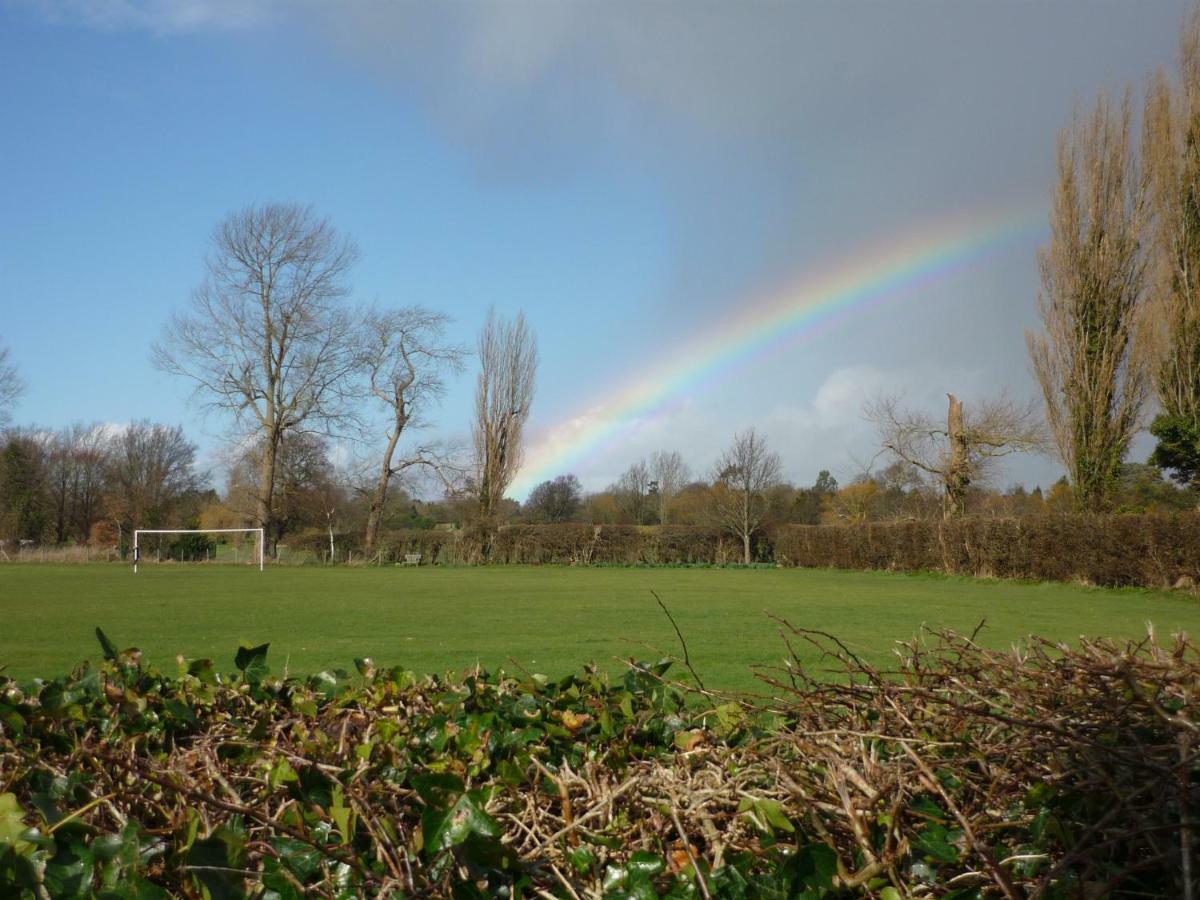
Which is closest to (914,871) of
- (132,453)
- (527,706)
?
(527,706)

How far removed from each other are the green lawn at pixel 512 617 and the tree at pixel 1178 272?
673cm

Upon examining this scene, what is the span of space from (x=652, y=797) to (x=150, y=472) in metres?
63.2

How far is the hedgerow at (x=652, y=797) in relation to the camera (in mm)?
1125

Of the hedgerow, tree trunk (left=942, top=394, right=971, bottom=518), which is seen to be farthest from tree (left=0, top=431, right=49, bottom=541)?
the hedgerow

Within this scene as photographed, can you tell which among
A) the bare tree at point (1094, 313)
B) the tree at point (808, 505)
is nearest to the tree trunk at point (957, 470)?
the bare tree at point (1094, 313)

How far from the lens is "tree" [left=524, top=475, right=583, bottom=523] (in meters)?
60.4

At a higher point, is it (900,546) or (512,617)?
(900,546)

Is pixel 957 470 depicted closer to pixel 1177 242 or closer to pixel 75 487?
pixel 1177 242

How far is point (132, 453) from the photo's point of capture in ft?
189

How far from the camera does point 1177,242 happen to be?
85.0 feet

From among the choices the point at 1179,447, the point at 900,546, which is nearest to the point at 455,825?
the point at 1179,447

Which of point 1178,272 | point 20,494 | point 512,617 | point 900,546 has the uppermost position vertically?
point 1178,272

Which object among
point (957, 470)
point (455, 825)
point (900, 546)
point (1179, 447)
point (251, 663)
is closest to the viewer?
point (455, 825)

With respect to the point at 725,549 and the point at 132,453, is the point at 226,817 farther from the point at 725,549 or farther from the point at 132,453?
the point at 132,453
